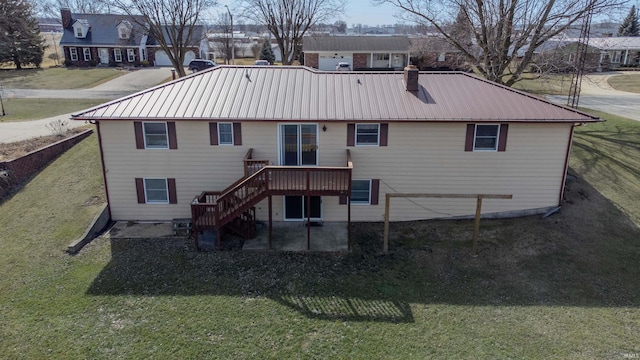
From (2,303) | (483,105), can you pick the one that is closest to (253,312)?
(2,303)

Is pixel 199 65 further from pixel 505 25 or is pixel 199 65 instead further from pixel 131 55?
pixel 505 25

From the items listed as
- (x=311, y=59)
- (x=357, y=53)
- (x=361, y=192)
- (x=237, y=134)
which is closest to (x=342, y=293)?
(x=361, y=192)

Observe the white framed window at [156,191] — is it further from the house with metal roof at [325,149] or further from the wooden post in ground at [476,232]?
the wooden post in ground at [476,232]

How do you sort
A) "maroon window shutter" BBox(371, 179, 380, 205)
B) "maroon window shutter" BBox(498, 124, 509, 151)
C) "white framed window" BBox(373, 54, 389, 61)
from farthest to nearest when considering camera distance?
"white framed window" BBox(373, 54, 389, 61) < "maroon window shutter" BBox(371, 179, 380, 205) < "maroon window shutter" BBox(498, 124, 509, 151)

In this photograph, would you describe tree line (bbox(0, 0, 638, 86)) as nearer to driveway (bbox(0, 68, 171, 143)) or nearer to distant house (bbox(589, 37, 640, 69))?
driveway (bbox(0, 68, 171, 143))

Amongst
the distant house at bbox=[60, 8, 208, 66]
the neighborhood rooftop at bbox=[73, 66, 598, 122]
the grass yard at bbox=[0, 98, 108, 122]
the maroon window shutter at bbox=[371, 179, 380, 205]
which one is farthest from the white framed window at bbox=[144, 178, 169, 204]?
the distant house at bbox=[60, 8, 208, 66]
